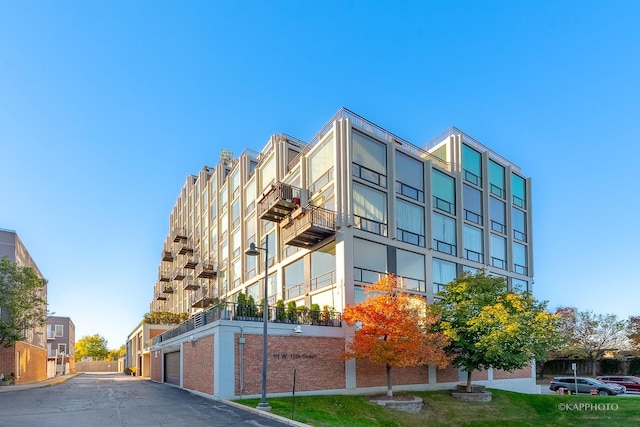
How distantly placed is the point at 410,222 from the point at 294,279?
8112 millimetres

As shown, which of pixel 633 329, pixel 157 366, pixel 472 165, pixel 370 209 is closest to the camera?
pixel 370 209

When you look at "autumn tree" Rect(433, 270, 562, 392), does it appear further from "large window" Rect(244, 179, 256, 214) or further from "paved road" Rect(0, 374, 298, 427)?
"large window" Rect(244, 179, 256, 214)

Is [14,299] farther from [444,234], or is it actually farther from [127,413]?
[444,234]

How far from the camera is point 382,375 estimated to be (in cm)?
2623

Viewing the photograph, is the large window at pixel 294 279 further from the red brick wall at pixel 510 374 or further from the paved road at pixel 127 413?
the red brick wall at pixel 510 374

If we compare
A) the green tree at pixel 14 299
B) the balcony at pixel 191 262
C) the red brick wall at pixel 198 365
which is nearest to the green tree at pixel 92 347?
the balcony at pixel 191 262

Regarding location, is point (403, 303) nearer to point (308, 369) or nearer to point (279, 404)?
point (308, 369)

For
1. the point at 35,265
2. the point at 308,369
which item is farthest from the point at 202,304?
the point at 308,369

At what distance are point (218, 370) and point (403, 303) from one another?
9.12 meters

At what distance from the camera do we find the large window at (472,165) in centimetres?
3534

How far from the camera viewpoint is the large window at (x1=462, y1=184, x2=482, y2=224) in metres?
34.8

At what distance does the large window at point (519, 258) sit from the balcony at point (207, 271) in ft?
85.2

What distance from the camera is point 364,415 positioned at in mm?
20656

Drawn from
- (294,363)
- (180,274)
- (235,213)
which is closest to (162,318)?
(180,274)
